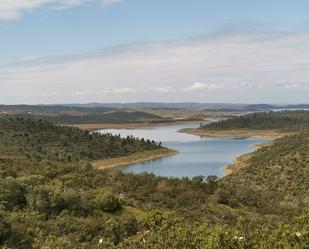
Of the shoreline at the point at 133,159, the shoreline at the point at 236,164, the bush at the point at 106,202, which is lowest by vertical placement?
the shoreline at the point at 133,159

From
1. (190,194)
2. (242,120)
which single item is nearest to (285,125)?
(242,120)

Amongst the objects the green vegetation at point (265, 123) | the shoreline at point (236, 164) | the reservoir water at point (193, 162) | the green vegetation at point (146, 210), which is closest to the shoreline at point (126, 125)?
the green vegetation at point (265, 123)

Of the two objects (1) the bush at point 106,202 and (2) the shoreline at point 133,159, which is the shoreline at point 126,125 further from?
(1) the bush at point 106,202

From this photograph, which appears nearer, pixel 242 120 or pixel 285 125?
pixel 285 125

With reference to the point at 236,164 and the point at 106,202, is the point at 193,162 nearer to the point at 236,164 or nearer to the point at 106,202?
the point at 236,164

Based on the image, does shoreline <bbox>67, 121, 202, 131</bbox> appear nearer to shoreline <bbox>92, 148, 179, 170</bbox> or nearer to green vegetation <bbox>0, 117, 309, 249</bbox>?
shoreline <bbox>92, 148, 179, 170</bbox>

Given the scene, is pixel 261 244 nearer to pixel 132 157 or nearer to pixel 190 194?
pixel 190 194
